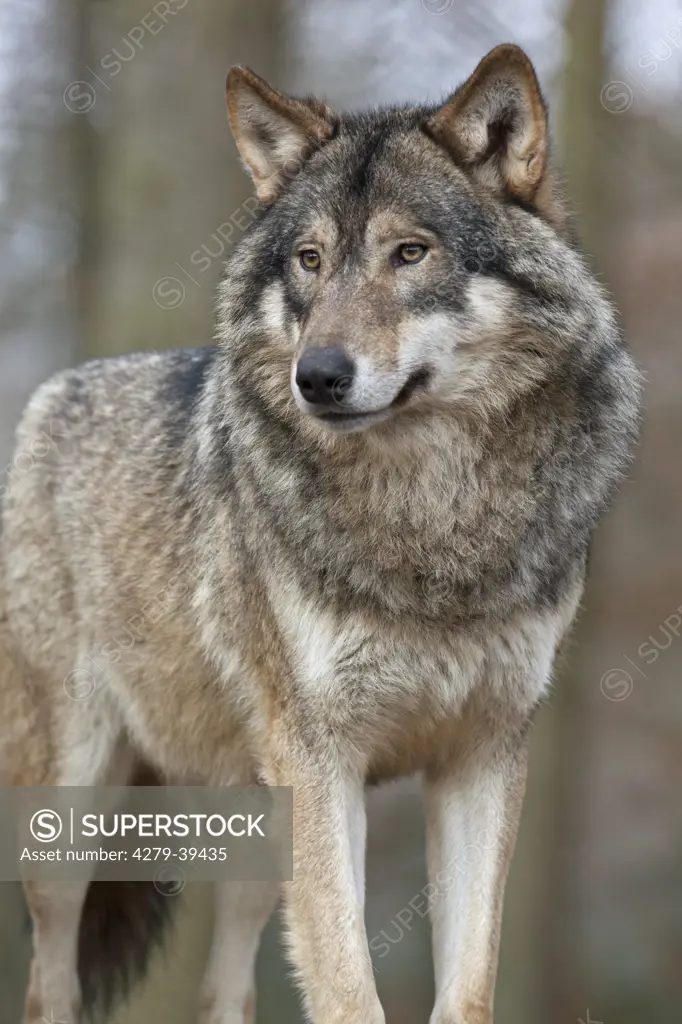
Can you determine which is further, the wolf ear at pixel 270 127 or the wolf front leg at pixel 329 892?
the wolf ear at pixel 270 127

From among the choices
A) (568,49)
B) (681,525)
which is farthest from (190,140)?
(681,525)

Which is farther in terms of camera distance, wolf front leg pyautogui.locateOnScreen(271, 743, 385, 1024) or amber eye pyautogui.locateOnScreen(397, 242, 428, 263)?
wolf front leg pyautogui.locateOnScreen(271, 743, 385, 1024)

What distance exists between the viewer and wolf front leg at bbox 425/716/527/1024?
3.31 meters

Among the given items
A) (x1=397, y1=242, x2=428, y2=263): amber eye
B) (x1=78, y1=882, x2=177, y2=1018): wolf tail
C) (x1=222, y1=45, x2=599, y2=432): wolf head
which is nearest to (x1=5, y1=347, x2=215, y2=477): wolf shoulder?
(x1=222, y1=45, x2=599, y2=432): wolf head

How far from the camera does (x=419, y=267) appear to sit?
9.73ft

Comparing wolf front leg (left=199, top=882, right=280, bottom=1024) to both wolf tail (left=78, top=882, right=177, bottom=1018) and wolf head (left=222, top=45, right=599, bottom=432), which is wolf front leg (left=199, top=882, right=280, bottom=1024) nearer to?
wolf tail (left=78, top=882, right=177, bottom=1018)

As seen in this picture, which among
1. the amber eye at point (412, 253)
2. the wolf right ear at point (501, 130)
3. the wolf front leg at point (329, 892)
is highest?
the wolf right ear at point (501, 130)

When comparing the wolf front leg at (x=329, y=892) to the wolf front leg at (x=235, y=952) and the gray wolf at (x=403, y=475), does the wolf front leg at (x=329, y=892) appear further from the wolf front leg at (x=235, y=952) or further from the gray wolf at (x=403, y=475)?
the wolf front leg at (x=235, y=952)

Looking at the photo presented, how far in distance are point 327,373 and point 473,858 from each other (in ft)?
4.91

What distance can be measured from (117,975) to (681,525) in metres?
4.99

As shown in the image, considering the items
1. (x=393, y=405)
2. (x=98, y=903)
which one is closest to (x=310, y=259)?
(x=393, y=405)

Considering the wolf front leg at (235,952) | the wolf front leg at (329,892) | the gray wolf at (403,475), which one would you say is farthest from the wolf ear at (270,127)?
the wolf front leg at (235,952)

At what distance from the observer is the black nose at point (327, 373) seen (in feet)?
9.07

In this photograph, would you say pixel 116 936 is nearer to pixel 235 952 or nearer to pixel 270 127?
pixel 235 952
